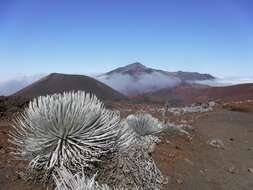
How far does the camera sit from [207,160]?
20.7ft

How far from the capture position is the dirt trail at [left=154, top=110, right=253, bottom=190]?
4848mm

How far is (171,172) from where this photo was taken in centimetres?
482

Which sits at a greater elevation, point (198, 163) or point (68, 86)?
point (68, 86)

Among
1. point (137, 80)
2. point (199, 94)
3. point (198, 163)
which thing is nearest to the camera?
point (198, 163)

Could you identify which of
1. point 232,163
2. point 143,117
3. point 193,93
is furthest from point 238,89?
point 143,117

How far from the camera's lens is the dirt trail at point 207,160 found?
4.85 m

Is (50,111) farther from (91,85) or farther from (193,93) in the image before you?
(193,93)

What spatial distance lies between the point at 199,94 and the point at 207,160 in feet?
51.9

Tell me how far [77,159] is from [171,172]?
2.04 m

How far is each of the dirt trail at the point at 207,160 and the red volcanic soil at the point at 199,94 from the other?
1009 centimetres

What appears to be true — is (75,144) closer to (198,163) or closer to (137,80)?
(198,163)

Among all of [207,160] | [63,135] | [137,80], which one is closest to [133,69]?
[137,80]

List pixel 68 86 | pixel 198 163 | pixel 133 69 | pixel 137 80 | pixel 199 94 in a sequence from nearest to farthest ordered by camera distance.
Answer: pixel 198 163 < pixel 68 86 < pixel 199 94 < pixel 137 80 < pixel 133 69

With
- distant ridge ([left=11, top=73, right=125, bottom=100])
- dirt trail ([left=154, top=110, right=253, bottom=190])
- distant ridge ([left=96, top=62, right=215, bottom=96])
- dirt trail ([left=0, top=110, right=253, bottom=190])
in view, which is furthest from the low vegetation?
distant ridge ([left=96, top=62, right=215, bottom=96])
